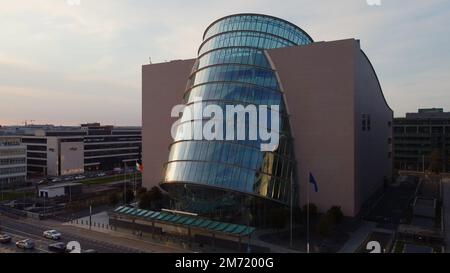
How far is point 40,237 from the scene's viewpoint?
32500 millimetres

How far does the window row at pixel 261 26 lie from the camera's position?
4319cm

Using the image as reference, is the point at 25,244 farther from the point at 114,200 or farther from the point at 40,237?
the point at 114,200

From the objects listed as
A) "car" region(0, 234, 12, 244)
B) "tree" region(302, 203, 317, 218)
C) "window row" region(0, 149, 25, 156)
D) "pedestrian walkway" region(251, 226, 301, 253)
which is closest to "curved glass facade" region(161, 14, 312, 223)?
"tree" region(302, 203, 317, 218)

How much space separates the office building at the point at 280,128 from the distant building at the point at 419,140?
5885 centimetres

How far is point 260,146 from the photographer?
3628 cm

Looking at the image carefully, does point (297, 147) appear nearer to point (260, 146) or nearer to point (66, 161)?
point (260, 146)

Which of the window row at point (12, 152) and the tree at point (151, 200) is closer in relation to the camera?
the tree at point (151, 200)

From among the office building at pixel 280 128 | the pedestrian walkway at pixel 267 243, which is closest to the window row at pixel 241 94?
the office building at pixel 280 128

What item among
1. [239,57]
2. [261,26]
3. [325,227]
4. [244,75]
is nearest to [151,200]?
[244,75]

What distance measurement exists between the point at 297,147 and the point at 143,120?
980 inches

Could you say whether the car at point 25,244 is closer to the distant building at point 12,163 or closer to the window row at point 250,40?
the window row at point 250,40

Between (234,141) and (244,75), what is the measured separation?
795cm

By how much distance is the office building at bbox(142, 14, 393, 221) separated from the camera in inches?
1400
